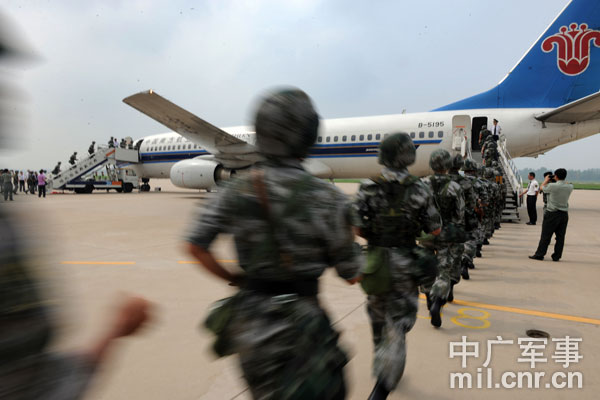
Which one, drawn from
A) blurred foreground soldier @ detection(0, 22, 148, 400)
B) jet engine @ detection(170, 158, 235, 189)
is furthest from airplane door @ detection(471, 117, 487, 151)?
blurred foreground soldier @ detection(0, 22, 148, 400)

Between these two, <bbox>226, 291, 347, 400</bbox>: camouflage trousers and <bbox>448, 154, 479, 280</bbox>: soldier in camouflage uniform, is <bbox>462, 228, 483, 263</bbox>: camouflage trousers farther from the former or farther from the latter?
<bbox>226, 291, 347, 400</bbox>: camouflage trousers

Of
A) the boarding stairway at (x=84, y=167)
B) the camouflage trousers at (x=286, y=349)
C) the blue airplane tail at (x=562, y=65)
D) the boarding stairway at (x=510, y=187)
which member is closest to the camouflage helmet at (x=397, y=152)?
the camouflage trousers at (x=286, y=349)

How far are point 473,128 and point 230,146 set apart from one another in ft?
35.2

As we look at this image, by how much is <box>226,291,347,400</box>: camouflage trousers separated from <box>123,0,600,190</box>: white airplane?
1178 cm

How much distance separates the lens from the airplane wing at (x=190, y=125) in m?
13.3

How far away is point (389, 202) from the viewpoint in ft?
7.78

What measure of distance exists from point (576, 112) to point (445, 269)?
12251 millimetres

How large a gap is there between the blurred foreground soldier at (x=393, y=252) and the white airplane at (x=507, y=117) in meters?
10.5

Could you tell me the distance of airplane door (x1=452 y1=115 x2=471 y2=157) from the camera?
12.9 metres

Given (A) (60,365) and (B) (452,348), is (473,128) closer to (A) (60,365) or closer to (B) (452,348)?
(B) (452,348)

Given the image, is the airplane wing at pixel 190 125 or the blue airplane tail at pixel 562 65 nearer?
the blue airplane tail at pixel 562 65

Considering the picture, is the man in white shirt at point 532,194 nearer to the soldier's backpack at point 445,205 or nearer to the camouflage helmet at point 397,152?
the soldier's backpack at point 445,205

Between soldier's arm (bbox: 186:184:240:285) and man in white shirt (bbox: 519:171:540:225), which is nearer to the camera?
soldier's arm (bbox: 186:184:240:285)

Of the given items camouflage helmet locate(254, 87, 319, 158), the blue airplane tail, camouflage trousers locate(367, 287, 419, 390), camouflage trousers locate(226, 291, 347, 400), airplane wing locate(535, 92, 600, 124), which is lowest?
camouflage trousers locate(367, 287, 419, 390)
